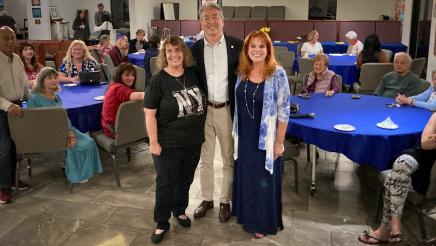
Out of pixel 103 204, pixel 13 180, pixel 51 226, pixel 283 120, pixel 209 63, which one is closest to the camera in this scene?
pixel 283 120

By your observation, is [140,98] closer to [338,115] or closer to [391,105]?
[338,115]

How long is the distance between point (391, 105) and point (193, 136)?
79.0 inches

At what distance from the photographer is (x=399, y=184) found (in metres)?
2.72

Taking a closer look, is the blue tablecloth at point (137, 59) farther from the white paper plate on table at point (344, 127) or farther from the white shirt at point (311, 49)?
the white paper plate on table at point (344, 127)

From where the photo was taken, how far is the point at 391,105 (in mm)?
3773

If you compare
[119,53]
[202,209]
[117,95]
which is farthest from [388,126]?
[119,53]

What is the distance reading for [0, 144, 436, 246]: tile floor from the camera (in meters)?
2.91

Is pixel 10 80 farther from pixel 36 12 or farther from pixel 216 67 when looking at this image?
pixel 36 12

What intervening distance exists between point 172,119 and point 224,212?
0.90 meters

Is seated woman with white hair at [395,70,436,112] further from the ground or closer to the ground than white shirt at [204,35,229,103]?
closer to the ground

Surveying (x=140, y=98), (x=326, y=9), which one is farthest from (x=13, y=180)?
(x=326, y=9)

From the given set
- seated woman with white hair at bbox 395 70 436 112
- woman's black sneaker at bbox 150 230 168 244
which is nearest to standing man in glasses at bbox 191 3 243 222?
woman's black sneaker at bbox 150 230 168 244

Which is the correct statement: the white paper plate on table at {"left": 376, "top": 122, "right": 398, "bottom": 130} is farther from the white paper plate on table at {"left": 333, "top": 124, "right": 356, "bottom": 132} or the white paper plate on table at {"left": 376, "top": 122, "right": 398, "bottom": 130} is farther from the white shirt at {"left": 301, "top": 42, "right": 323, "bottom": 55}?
the white shirt at {"left": 301, "top": 42, "right": 323, "bottom": 55}

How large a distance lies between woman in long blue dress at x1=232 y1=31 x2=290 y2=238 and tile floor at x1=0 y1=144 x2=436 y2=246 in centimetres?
24
